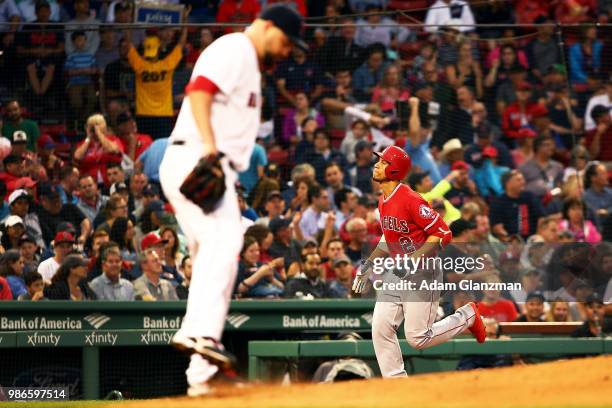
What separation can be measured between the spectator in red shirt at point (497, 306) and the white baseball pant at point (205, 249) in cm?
639

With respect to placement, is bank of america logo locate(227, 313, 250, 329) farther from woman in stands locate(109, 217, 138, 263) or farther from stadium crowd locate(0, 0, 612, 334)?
woman in stands locate(109, 217, 138, 263)

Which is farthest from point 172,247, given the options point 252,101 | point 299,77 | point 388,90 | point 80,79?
point 252,101

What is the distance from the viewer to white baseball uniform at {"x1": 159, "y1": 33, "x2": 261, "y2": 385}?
581cm

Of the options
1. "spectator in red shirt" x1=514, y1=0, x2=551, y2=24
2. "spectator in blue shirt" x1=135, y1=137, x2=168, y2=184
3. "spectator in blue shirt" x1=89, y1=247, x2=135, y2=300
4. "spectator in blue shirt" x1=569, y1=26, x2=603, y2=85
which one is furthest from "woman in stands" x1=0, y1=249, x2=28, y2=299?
"spectator in red shirt" x1=514, y1=0, x2=551, y2=24

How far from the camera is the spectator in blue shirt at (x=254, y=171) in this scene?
→ 13.3 m

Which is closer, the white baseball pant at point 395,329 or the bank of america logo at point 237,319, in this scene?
the white baseball pant at point 395,329

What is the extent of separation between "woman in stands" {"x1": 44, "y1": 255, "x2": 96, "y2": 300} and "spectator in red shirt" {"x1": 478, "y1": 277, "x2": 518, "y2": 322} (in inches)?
157

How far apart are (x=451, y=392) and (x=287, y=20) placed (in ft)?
6.92

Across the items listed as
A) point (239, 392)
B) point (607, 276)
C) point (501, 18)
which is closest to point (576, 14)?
point (501, 18)

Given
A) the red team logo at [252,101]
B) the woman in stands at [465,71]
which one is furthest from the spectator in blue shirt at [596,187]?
the red team logo at [252,101]

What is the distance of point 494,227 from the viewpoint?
13703 mm

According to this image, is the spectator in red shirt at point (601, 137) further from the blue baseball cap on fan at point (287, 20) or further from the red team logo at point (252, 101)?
the red team logo at point (252, 101)

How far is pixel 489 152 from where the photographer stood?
48.6ft

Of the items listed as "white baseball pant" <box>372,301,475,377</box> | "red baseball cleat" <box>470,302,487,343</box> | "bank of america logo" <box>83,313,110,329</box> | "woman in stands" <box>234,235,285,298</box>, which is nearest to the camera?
"white baseball pant" <box>372,301,475,377</box>
